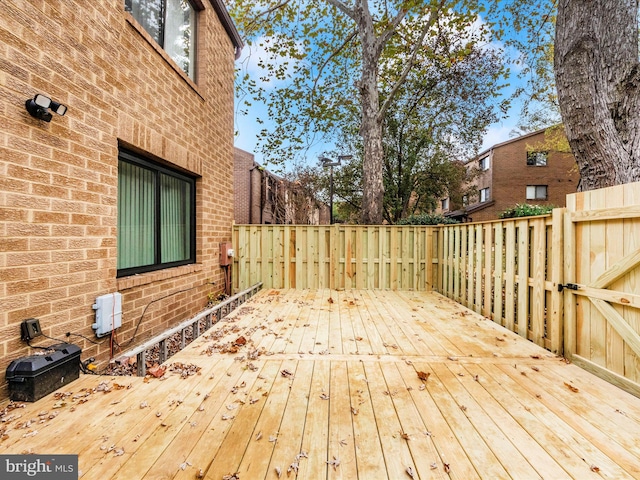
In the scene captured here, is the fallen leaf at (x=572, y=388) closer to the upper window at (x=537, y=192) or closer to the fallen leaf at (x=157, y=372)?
the fallen leaf at (x=157, y=372)

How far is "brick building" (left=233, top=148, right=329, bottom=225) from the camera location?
13406 millimetres

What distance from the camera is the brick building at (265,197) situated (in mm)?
13406

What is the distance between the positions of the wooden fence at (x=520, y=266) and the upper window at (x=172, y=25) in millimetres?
3075

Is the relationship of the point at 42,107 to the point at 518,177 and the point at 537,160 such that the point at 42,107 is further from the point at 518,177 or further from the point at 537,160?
the point at 537,160

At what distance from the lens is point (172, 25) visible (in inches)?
160

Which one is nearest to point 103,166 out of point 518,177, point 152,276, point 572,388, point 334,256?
point 152,276

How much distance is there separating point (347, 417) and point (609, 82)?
497cm

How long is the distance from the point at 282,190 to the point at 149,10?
1298 cm

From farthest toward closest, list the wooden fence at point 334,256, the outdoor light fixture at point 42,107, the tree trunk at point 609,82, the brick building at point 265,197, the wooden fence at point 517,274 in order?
the brick building at point 265,197
the wooden fence at point 334,256
the tree trunk at point 609,82
the wooden fence at point 517,274
the outdoor light fixture at point 42,107

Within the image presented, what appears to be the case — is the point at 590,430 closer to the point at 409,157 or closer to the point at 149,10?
the point at 149,10

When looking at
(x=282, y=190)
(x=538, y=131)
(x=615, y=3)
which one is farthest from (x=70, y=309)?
(x=538, y=131)

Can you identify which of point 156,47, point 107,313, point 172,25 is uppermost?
point 172,25

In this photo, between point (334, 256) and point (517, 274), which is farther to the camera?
point (334, 256)

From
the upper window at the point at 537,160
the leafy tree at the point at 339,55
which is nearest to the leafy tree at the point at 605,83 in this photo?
the leafy tree at the point at 339,55
